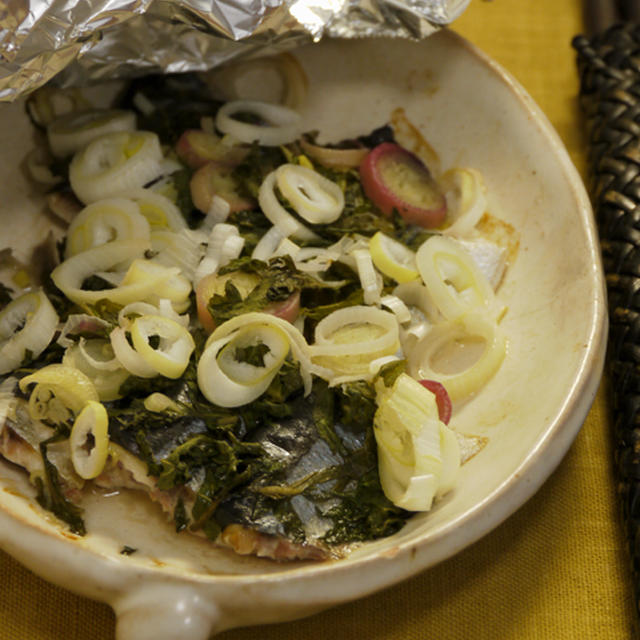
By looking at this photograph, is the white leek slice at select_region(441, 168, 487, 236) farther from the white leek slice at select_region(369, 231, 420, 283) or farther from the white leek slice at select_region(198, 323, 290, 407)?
the white leek slice at select_region(198, 323, 290, 407)

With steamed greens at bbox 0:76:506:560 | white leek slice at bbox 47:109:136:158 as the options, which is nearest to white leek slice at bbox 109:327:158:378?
steamed greens at bbox 0:76:506:560

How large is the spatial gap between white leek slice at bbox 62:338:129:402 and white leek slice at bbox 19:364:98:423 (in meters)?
0.03

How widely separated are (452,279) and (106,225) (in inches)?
36.1

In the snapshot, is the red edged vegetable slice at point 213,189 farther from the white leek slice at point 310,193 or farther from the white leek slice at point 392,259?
the white leek slice at point 392,259

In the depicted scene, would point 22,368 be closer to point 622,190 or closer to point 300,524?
point 300,524

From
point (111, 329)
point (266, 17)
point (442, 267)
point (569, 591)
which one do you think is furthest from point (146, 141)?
point (569, 591)

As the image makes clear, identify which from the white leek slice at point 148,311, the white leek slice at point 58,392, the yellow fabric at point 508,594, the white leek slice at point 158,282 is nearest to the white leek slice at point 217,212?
the white leek slice at point 158,282

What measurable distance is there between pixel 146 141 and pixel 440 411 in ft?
3.68

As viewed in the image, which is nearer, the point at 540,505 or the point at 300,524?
the point at 300,524

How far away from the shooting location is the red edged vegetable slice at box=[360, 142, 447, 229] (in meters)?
2.20

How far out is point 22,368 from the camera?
1808 millimetres

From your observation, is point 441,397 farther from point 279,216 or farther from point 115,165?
point 115,165

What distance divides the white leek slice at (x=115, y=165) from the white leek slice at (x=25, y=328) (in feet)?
1.24

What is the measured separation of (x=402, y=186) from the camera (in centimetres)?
224
